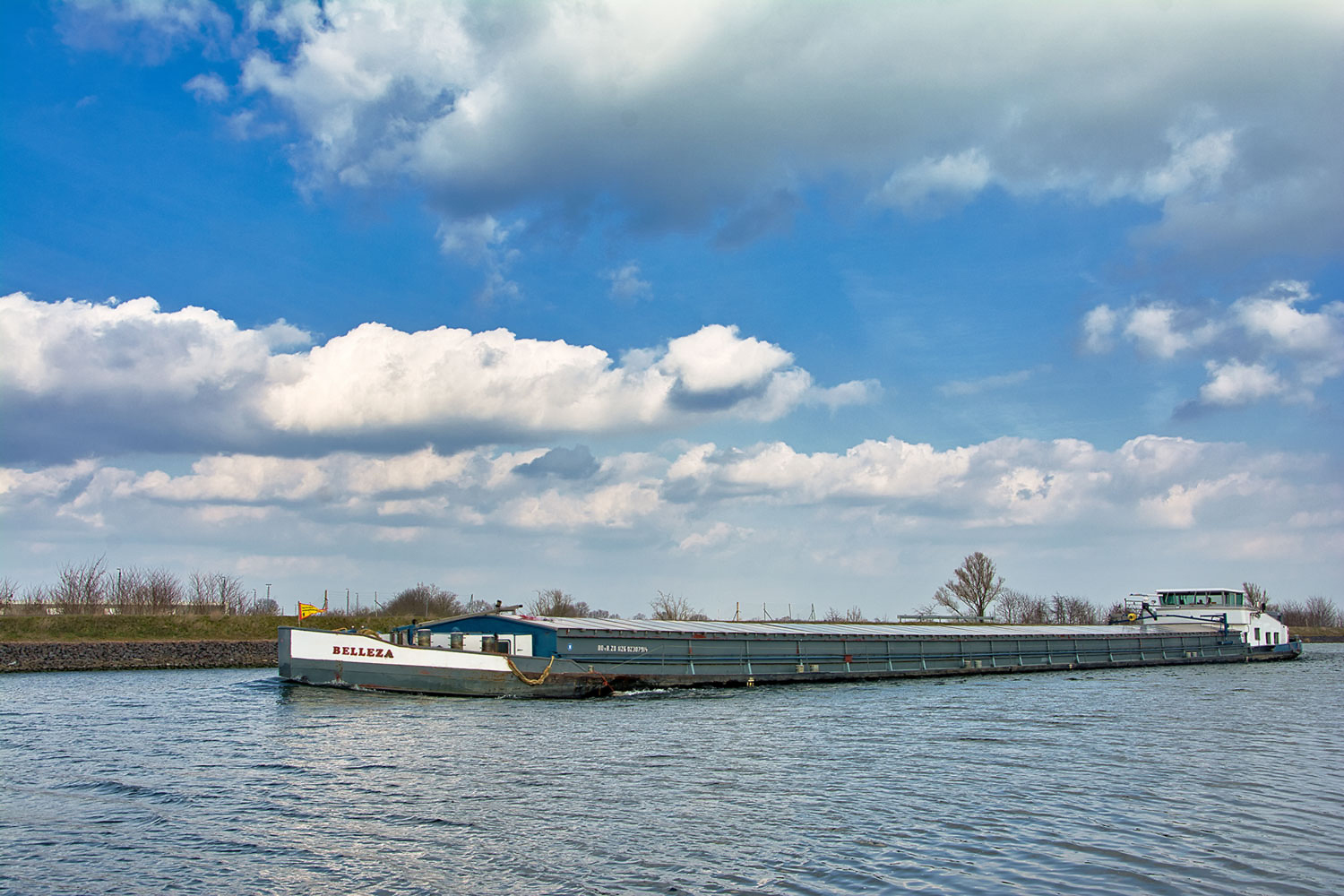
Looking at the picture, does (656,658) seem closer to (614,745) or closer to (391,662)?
(391,662)

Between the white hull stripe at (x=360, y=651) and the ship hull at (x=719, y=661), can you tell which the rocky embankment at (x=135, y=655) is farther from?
the white hull stripe at (x=360, y=651)

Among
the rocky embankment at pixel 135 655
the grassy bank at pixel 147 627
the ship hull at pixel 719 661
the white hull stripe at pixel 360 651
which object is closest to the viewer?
the white hull stripe at pixel 360 651

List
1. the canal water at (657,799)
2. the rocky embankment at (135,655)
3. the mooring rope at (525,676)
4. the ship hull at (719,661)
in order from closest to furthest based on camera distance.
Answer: the canal water at (657,799), the ship hull at (719,661), the mooring rope at (525,676), the rocky embankment at (135,655)

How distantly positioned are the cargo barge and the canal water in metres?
1.94

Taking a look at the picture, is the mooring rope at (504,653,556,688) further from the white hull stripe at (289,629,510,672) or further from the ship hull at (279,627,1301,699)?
the white hull stripe at (289,629,510,672)

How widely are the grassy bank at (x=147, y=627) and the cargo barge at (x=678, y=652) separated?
104 ft

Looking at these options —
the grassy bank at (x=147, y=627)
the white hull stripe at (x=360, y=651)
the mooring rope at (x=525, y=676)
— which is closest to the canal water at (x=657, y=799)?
the white hull stripe at (x=360, y=651)

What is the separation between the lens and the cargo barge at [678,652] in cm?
3838

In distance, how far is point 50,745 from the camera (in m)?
27.6

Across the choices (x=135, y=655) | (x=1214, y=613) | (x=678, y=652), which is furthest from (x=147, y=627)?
(x=1214, y=613)

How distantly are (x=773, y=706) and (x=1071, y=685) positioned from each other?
2294 cm

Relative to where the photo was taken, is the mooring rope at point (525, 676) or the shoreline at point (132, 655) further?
the shoreline at point (132, 655)

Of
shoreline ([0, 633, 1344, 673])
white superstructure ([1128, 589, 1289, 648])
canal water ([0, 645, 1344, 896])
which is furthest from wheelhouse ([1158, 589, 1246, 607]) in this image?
shoreline ([0, 633, 1344, 673])

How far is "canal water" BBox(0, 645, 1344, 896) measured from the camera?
15.0 meters
